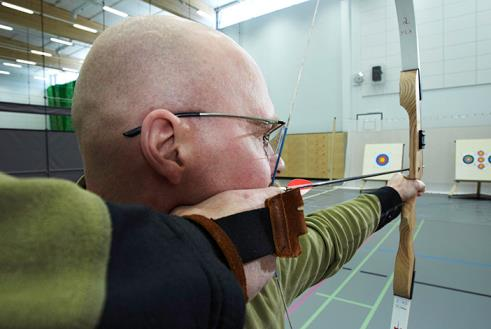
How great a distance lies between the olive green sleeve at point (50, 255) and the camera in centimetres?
16

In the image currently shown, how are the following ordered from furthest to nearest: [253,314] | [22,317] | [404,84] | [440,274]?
[440,274]
[404,84]
[253,314]
[22,317]

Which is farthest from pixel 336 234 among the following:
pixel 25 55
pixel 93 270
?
pixel 25 55

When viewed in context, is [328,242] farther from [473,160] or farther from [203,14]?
[203,14]

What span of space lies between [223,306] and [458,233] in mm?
3169

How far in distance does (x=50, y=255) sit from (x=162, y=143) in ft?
0.77

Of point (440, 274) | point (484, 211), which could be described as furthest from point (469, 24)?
point (440, 274)

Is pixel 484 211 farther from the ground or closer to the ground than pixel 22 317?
closer to the ground

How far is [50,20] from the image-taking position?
218 inches

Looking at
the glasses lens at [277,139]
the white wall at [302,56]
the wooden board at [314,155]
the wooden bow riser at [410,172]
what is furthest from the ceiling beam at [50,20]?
A: the glasses lens at [277,139]

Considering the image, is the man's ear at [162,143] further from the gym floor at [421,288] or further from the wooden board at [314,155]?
the wooden board at [314,155]

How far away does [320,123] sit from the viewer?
7.32 m

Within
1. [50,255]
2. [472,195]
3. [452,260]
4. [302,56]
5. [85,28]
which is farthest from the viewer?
[302,56]

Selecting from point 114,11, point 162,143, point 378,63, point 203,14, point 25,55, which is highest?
point 203,14

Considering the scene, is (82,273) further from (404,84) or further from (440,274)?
(440,274)
